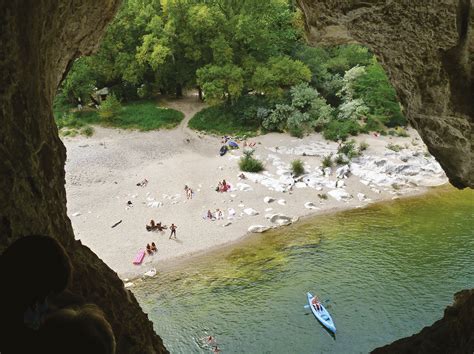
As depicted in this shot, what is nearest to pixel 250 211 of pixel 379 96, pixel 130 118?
pixel 130 118

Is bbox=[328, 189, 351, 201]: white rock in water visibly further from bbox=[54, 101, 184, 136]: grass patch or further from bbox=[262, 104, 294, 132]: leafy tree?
bbox=[54, 101, 184, 136]: grass patch

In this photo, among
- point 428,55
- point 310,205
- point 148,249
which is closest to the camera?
point 428,55

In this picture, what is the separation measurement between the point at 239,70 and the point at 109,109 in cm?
1032

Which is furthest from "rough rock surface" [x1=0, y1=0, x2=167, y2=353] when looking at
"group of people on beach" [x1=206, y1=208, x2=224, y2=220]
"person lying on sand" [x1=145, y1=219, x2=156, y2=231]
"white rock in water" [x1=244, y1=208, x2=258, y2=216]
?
"white rock in water" [x1=244, y1=208, x2=258, y2=216]

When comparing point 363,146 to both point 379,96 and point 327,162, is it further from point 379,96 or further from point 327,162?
point 379,96

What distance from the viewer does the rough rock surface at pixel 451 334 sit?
7.25 m

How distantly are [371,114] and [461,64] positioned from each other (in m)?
27.5

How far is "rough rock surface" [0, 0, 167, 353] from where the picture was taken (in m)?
4.99

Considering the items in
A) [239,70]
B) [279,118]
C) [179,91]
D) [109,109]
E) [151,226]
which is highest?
[239,70]

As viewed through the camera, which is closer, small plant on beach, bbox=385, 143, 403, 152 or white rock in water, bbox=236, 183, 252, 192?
white rock in water, bbox=236, 183, 252, 192

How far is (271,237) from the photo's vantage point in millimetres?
21516

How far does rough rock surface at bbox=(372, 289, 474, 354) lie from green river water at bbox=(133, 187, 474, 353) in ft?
20.3

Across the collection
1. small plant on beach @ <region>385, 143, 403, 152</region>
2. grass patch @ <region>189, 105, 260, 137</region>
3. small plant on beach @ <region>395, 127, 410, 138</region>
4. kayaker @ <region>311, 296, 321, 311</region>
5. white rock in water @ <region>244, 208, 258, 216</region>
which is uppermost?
grass patch @ <region>189, 105, 260, 137</region>

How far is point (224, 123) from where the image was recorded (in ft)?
112
